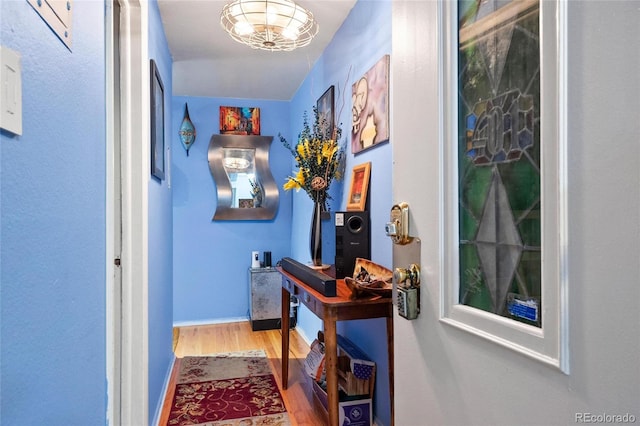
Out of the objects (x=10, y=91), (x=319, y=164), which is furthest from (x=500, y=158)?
(x=319, y=164)

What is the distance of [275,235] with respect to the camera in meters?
4.41

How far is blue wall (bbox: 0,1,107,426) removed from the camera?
0.60 m

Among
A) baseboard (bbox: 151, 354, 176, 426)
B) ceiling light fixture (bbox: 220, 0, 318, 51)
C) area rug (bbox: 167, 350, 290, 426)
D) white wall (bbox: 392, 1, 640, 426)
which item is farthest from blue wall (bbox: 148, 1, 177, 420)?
white wall (bbox: 392, 1, 640, 426)

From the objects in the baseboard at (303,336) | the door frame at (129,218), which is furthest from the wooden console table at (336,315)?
the baseboard at (303,336)

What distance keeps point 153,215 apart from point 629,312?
2126 mm

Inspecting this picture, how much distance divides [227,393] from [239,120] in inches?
112

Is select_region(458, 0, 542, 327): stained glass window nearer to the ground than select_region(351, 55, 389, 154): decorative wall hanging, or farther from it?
nearer to the ground

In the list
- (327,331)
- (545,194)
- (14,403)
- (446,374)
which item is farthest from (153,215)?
(545,194)

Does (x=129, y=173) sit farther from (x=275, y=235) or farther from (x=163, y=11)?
(x=275, y=235)

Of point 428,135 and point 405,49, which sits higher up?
point 405,49

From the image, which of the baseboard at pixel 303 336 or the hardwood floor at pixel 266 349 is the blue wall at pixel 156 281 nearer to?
the hardwood floor at pixel 266 349

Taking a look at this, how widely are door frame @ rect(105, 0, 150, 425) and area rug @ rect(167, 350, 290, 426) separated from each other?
58 cm

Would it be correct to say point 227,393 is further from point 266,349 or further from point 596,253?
point 596,253

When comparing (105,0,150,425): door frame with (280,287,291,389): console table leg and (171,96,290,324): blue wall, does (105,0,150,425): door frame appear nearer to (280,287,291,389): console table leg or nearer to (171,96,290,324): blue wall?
(280,287,291,389): console table leg
